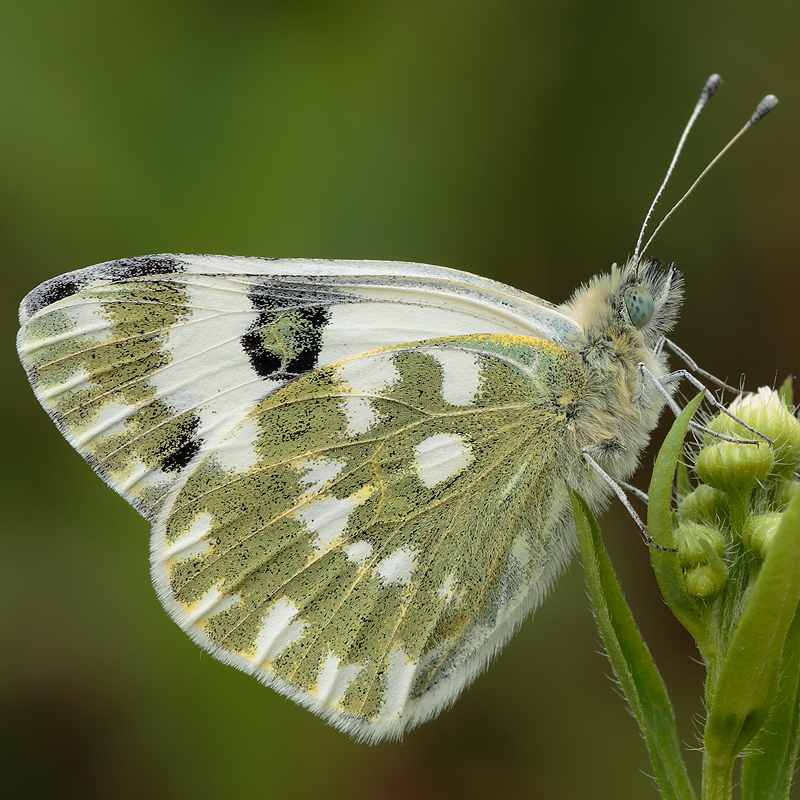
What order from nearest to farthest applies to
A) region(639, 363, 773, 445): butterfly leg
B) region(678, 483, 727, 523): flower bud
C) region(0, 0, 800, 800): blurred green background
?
1. region(639, 363, 773, 445): butterfly leg
2. region(678, 483, 727, 523): flower bud
3. region(0, 0, 800, 800): blurred green background

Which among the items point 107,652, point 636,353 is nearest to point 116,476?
point 107,652

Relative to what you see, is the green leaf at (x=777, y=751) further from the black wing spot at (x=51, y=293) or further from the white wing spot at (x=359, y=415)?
the black wing spot at (x=51, y=293)

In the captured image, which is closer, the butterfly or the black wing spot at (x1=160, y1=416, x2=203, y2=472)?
the butterfly

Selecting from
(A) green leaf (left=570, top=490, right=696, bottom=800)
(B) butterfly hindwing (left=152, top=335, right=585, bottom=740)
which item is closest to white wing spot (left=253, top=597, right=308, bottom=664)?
(B) butterfly hindwing (left=152, top=335, right=585, bottom=740)

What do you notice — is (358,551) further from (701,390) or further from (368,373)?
(701,390)

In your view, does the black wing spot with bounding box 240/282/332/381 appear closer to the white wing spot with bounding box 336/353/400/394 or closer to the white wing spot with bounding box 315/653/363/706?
the white wing spot with bounding box 336/353/400/394

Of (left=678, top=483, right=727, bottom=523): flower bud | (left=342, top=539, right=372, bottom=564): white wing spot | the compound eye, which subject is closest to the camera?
(left=678, top=483, right=727, bottom=523): flower bud

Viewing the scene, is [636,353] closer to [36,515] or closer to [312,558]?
[312,558]
